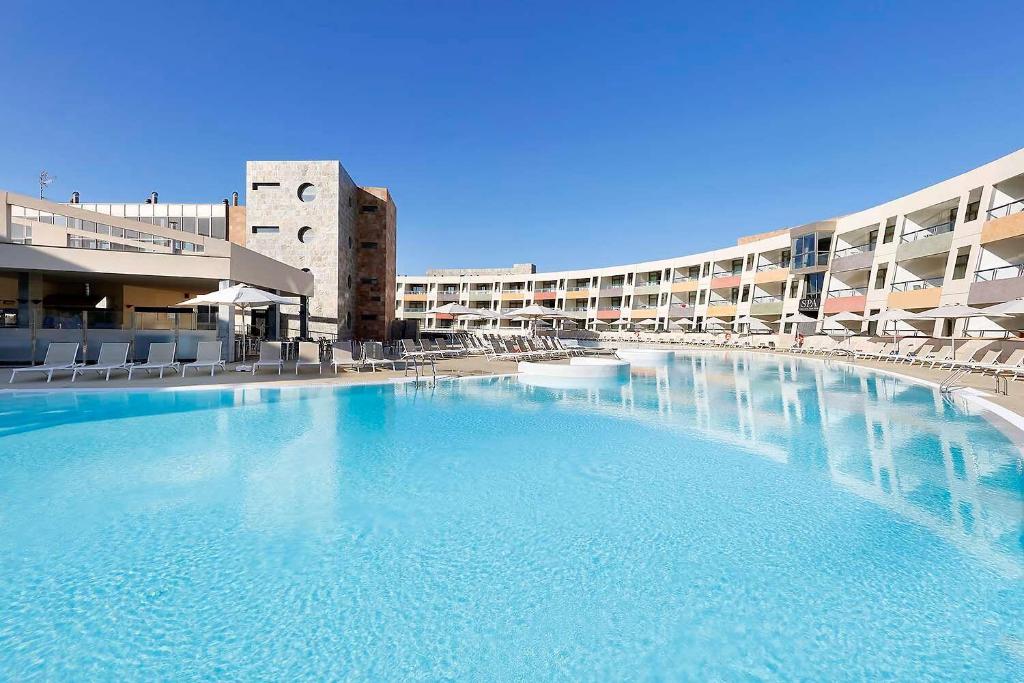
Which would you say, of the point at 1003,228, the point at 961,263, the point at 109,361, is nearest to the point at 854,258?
the point at 961,263

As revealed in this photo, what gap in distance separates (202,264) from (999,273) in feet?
94.2

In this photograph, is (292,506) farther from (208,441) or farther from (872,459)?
(872,459)

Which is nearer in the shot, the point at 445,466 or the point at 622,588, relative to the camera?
the point at 622,588

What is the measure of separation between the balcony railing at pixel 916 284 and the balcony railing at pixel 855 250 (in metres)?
3.61

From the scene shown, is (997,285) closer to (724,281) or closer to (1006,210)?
(1006,210)

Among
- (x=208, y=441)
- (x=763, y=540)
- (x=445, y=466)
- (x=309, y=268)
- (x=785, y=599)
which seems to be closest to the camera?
(x=785, y=599)

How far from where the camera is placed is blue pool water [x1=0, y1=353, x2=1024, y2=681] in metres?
2.75

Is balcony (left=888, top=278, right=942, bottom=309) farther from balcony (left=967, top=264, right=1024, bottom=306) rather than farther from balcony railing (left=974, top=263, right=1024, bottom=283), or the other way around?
balcony (left=967, top=264, right=1024, bottom=306)

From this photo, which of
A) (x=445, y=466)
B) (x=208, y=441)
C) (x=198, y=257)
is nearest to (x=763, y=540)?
(x=445, y=466)

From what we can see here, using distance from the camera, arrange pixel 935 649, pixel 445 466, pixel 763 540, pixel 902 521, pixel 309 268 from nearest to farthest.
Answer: pixel 935 649
pixel 763 540
pixel 902 521
pixel 445 466
pixel 309 268

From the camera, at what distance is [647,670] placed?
266 cm

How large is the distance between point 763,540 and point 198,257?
15.5 meters

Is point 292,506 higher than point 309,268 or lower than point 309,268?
lower

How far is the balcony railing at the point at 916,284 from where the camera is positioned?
25.3 m
